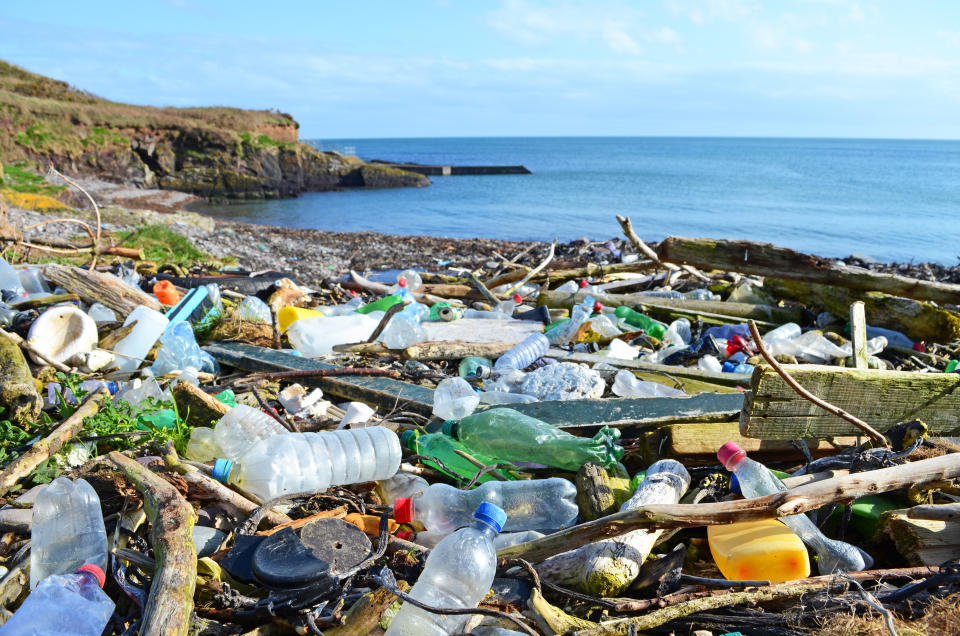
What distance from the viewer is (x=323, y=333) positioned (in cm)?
423

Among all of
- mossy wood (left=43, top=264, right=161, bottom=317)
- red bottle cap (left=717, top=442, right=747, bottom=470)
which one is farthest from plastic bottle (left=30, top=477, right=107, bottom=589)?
mossy wood (left=43, top=264, right=161, bottom=317)

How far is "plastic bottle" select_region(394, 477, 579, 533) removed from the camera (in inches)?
82.4

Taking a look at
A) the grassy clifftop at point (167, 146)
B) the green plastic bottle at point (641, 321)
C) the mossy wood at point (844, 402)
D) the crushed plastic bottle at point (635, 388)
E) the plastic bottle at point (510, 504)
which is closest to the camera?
the plastic bottle at point (510, 504)

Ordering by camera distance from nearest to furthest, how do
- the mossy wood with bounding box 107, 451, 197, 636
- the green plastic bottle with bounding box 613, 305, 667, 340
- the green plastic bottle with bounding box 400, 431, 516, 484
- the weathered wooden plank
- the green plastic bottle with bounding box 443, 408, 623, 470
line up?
the mossy wood with bounding box 107, 451, 197, 636 → the green plastic bottle with bounding box 443, 408, 623, 470 → the green plastic bottle with bounding box 400, 431, 516, 484 → the weathered wooden plank → the green plastic bottle with bounding box 613, 305, 667, 340

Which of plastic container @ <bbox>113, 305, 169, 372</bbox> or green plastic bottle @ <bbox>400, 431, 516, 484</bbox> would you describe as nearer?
green plastic bottle @ <bbox>400, 431, 516, 484</bbox>

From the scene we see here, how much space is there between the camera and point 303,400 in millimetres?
3117

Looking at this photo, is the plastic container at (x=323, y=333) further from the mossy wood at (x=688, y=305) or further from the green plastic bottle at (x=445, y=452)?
the mossy wood at (x=688, y=305)

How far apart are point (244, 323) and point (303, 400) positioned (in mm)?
1262

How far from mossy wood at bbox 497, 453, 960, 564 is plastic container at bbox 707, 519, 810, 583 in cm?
9

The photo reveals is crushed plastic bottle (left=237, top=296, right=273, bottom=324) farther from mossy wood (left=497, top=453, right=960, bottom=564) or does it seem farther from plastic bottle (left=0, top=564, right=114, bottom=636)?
mossy wood (left=497, top=453, right=960, bottom=564)

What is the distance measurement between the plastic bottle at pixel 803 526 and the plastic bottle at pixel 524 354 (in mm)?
1829

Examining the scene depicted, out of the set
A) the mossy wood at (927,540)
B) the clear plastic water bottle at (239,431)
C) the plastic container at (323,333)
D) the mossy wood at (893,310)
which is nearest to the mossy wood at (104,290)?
the plastic container at (323,333)

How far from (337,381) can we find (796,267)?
344cm

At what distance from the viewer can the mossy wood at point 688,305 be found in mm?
4965
